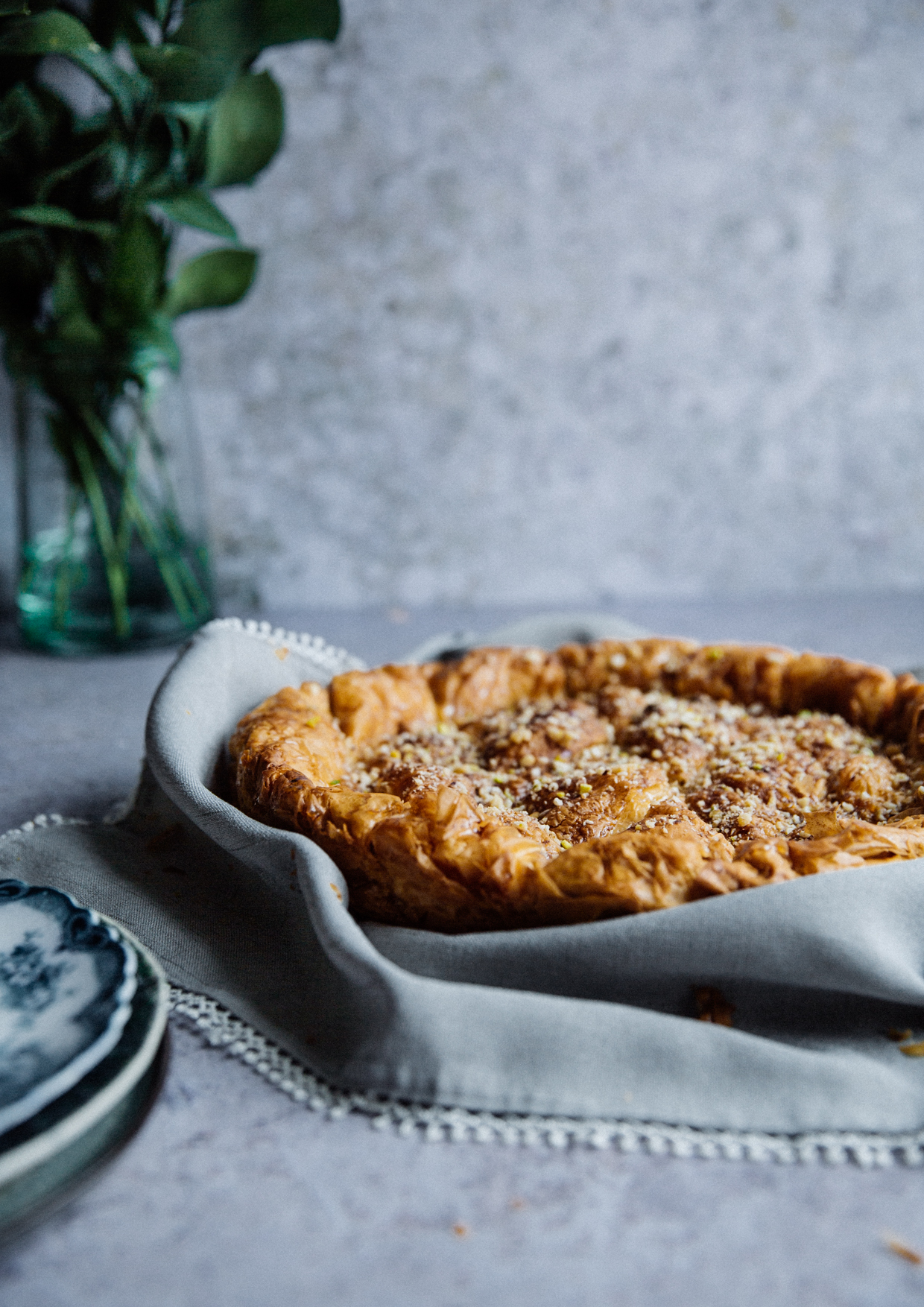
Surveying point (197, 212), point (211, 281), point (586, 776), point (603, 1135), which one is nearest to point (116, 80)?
point (197, 212)

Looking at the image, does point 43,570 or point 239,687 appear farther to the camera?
point 43,570

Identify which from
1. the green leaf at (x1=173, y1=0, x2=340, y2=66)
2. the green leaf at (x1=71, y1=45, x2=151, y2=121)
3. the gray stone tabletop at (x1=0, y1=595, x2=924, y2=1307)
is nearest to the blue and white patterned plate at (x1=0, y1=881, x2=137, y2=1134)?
the gray stone tabletop at (x1=0, y1=595, x2=924, y2=1307)

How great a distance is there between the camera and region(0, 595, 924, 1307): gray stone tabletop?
0.81 m

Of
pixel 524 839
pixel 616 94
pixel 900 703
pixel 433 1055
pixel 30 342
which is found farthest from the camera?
pixel 616 94

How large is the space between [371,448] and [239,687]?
1.26m

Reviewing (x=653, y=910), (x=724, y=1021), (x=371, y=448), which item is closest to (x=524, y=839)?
(x=653, y=910)

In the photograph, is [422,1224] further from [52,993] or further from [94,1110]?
[52,993]

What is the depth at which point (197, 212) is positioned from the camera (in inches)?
78.2

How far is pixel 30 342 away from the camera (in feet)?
6.86

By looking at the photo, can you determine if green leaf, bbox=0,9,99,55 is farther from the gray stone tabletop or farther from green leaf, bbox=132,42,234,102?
the gray stone tabletop

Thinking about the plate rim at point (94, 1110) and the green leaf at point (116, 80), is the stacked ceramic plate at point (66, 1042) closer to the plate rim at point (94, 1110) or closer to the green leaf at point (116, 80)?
the plate rim at point (94, 1110)

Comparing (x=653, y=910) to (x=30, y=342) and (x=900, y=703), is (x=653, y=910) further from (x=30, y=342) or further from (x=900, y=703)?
(x=30, y=342)

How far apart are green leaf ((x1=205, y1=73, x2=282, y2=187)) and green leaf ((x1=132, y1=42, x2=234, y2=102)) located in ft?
0.45

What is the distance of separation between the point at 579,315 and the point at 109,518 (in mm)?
1263
